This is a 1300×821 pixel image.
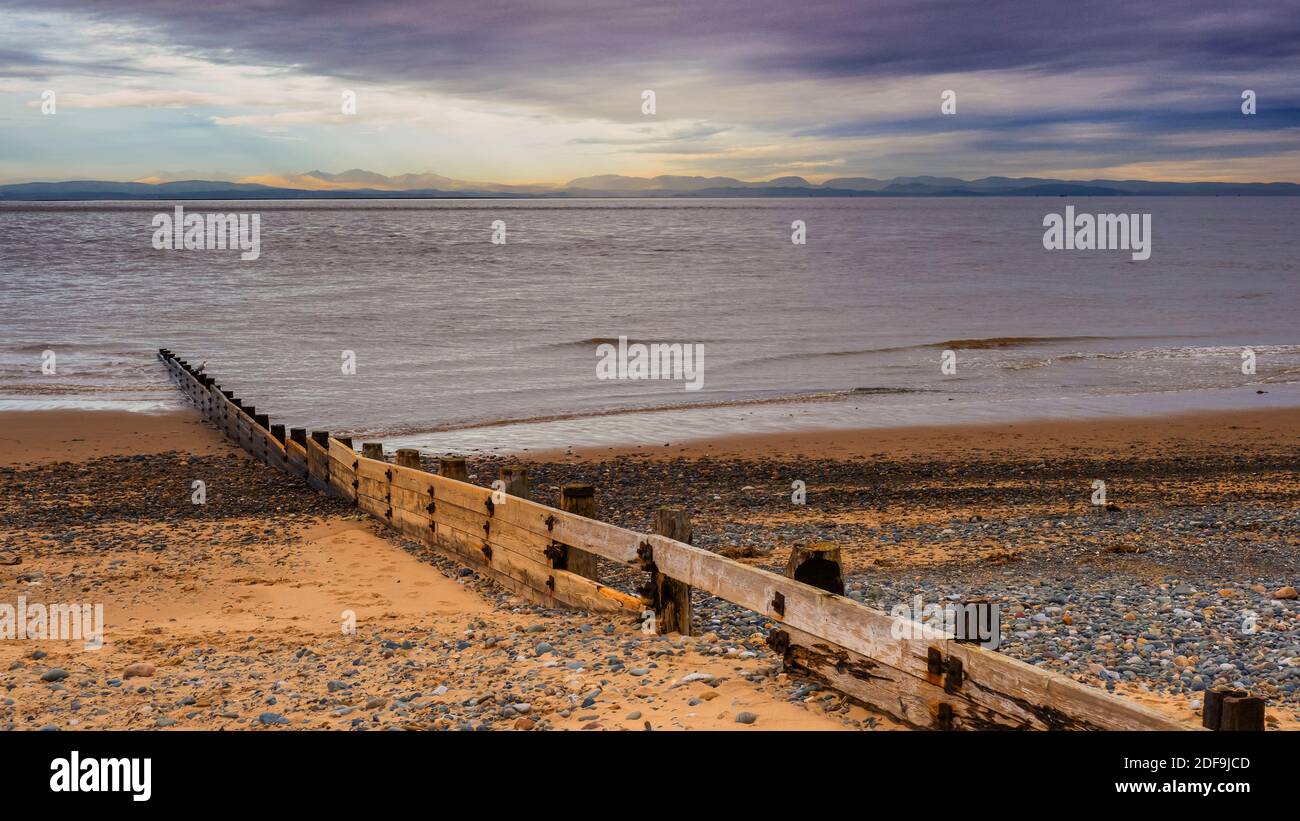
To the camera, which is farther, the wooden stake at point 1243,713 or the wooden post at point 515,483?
the wooden post at point 515,483

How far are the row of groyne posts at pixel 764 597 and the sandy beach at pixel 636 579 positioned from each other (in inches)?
8.7

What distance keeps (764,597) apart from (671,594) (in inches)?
47.6

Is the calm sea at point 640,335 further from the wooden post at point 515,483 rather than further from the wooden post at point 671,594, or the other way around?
the wooden post at point 671,594

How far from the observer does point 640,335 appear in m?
40.2

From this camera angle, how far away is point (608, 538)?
779 cm

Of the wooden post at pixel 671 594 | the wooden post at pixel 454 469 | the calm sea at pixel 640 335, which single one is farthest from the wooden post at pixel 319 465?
the wooden post at pixel 671 594

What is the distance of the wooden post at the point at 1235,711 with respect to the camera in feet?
12.9

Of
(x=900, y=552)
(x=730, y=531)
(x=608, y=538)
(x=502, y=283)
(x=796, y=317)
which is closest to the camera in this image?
(x=608, y=538)

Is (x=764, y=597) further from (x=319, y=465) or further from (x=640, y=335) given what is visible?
(x=640, y=335)

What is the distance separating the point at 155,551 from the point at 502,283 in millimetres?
51180

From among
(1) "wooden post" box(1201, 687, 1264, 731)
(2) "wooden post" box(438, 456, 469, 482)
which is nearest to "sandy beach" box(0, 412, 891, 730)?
(2) "wooden post" box(438, 456, 469, 482)
